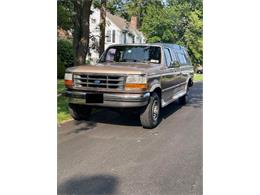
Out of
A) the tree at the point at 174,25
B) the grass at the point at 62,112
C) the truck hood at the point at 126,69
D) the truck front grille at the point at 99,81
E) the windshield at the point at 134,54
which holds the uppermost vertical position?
the tree at the point at 174,25

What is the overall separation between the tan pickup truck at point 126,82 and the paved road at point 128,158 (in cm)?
47

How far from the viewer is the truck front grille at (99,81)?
684cm

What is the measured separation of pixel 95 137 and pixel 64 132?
2.43 feet

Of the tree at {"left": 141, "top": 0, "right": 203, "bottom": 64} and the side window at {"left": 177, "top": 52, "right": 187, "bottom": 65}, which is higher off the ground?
the tree at {"left": 141, "top": 0, "right": 203, "bottom": 64}

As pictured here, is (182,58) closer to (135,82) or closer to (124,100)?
(135,82)

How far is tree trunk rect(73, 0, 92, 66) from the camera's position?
33.7ft

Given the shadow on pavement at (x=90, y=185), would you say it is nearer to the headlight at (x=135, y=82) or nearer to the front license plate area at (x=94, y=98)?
the headlight at (x=135, y=82)

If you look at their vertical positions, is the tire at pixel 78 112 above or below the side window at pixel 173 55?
below

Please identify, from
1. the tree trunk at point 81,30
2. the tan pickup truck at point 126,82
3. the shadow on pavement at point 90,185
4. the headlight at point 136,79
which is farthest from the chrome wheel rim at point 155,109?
the tree trunk at point 81,30

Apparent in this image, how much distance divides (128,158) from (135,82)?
6.85 ft

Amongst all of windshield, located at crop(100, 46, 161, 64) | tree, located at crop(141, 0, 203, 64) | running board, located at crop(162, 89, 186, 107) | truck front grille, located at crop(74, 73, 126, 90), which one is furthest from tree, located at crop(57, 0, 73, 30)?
tree, located at crop(141, 0, 203, 64)

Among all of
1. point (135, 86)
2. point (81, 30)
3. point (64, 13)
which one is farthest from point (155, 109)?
point (64, 13)

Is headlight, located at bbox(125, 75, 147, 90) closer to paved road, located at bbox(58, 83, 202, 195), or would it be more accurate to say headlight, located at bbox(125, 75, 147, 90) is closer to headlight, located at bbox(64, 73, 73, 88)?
paved road, located at bbox(58, 83, 202, 195)
